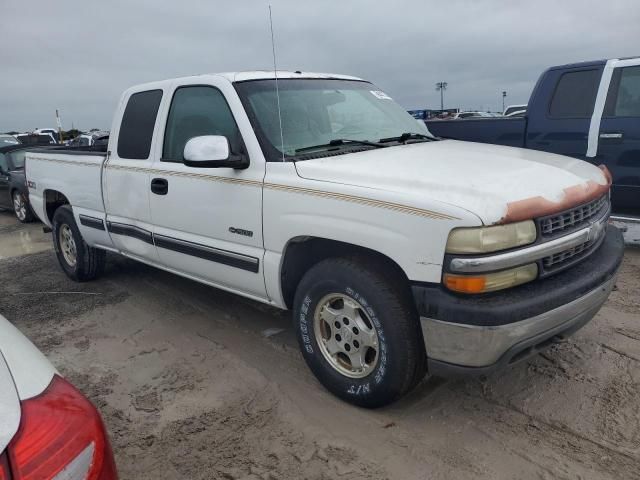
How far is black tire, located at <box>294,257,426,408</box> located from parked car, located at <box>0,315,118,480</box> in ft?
4.96

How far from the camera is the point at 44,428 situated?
4.59 ft

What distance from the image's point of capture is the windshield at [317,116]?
3.46m

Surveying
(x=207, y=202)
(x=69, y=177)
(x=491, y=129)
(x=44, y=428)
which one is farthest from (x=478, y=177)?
(x=69, y=177)

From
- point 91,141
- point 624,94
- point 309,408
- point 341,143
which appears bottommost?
point 309,408

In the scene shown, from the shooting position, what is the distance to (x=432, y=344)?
2.60 meters

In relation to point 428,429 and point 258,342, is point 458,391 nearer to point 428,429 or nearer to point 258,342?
point 428,429

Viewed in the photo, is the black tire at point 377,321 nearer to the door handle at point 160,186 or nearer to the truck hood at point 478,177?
the truck hood at point 478,177

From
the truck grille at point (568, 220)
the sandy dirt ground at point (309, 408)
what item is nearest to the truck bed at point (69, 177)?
the sandy dirt ground at point (309, 408)

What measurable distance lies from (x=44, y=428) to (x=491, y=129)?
576 cm

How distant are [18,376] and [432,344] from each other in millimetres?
1755

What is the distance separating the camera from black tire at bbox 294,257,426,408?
2.72m

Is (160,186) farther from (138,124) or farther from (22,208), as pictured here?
(22,208)

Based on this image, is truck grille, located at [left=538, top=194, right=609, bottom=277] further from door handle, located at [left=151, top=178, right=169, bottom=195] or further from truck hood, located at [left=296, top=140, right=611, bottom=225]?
door handle, located at [left=151, top=178, right=169, bottom=195]

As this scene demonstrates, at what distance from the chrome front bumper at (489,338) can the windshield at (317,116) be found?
1.38m
